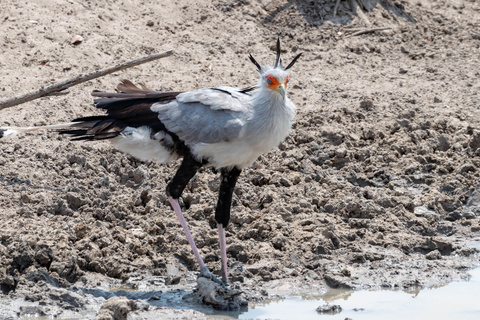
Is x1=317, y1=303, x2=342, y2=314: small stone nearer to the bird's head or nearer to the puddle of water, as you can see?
the puddle of water

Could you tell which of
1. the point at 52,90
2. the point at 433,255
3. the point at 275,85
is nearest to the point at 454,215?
the point at 433,255

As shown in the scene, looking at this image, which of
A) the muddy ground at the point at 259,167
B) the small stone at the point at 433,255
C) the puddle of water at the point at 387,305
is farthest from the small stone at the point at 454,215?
the puddle of water at the point at 387,305

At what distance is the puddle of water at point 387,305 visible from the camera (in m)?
6.62

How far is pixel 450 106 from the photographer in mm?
10383

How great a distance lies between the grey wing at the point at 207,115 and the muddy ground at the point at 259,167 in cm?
116

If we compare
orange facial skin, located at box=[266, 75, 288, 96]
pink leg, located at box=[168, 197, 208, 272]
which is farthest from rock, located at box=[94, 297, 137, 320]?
orange facial skin, located at box=[266, 75, 288, 96]

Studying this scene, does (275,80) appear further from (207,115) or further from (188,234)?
(188,234)

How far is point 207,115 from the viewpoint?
Result: 6.73 metres

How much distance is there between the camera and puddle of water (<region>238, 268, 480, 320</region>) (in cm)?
662

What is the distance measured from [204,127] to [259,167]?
2.20m

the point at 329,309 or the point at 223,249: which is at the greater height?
the point at 223,249

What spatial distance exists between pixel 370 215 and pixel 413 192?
2.87 ft

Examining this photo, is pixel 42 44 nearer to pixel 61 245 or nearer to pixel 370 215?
pixel 61 245

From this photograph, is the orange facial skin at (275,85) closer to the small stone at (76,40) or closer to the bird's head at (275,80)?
the bird's head at (275,80)
